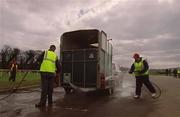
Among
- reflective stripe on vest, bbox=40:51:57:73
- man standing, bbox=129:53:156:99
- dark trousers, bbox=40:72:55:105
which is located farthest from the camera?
man standing, bbox=129:53:156:99

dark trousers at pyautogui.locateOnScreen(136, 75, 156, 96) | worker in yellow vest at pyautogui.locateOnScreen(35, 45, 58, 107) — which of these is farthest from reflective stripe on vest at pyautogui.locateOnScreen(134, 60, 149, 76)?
worker in yellow vest at pyautogui.locateOnScreen(35, 45, 58, 107)

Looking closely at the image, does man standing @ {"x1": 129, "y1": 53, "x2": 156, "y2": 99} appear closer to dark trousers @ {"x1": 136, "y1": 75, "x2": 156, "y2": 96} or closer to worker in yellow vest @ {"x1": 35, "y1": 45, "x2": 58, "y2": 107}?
dark trousers @ {"x1": 136, "y1": 75, "x2": 156, "y2": 96}

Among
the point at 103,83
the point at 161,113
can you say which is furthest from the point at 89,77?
the point at 161,113

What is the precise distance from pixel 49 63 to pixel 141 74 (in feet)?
14.2

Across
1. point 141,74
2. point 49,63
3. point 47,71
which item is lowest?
point 141,74

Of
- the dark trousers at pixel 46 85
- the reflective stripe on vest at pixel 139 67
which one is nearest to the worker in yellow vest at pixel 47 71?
the dark trousers at pixel 46 85

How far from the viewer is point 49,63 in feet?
33.6

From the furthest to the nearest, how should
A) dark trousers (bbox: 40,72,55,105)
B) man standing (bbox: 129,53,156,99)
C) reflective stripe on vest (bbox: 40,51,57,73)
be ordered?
man standing (bbox: 129,53,156,99)
reflective stripe on vest (bbox: 40,51,57,73)
dark trousers (bbox: 40,72,55,105)

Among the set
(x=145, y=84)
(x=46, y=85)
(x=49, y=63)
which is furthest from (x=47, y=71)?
(x=145, y=84)

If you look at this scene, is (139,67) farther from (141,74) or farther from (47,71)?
(47,71)

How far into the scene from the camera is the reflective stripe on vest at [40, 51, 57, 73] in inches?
401

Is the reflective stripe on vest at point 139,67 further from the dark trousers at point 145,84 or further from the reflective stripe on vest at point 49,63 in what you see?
the reflective stripe on vest at point 49,63

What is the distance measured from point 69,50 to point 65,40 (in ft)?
1.89

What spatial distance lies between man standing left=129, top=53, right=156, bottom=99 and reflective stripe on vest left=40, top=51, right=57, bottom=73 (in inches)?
157
